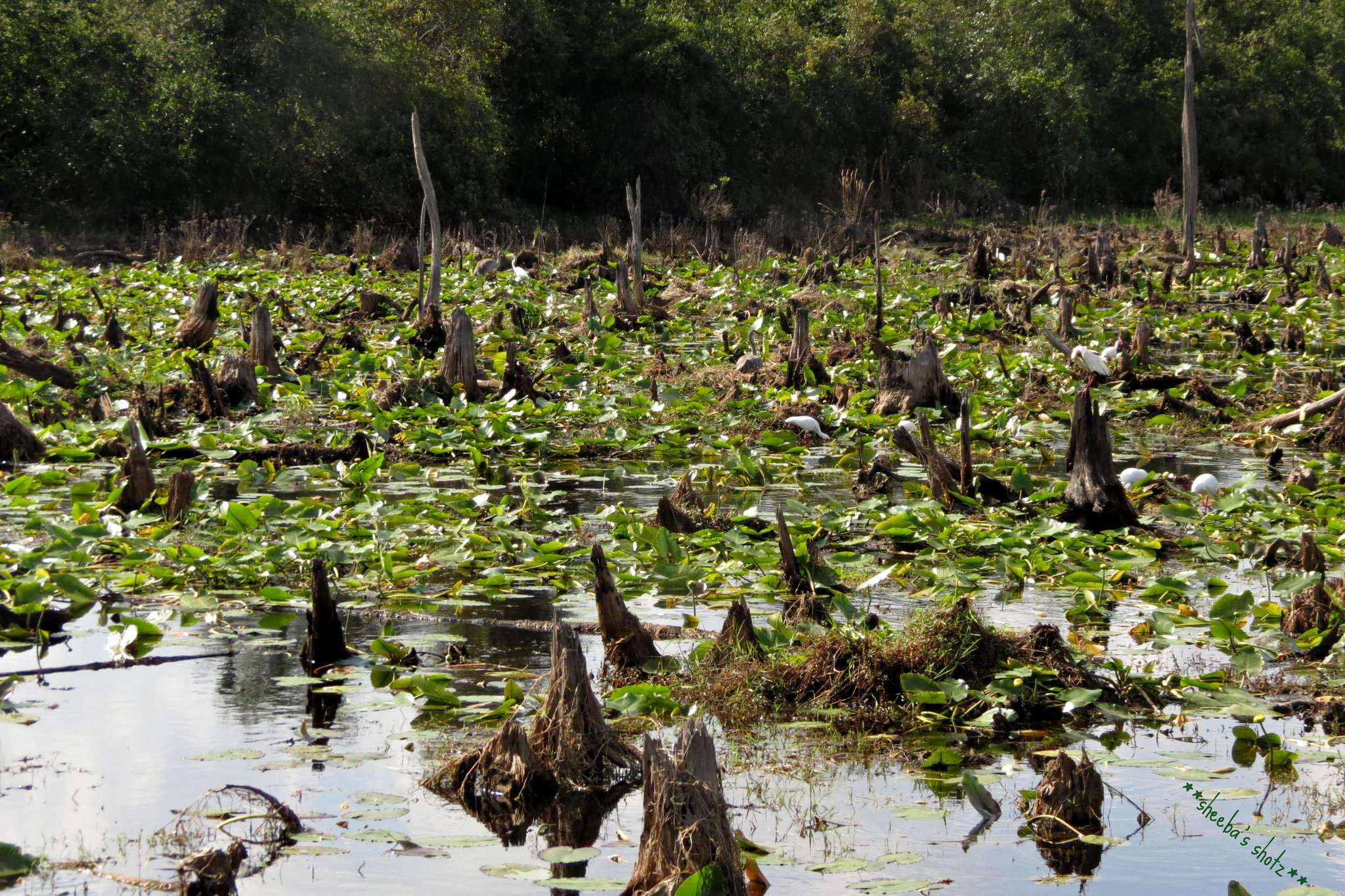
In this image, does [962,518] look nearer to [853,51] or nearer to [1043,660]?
[1043,660]

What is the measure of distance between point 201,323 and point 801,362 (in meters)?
6.17

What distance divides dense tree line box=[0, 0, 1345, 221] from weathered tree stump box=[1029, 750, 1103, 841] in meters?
25.5

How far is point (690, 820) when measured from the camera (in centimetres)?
321

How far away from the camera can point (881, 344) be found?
11.4 m

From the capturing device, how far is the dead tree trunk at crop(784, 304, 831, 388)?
1223 centimetres

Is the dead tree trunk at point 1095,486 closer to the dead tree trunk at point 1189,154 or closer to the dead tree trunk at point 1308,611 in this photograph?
the dead tree trunk at point 1308,611

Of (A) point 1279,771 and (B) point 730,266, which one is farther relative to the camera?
(B) point 730,266

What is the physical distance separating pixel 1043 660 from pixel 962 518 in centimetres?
265

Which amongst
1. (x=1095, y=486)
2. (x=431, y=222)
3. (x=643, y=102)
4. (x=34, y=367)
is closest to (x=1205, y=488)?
(x=1095, y=486)

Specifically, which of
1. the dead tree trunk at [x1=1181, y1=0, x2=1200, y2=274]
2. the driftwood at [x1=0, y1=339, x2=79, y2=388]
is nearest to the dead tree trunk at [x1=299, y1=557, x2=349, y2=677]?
the driftwood at [x1=0, y1=339, x2=79, y2=388]

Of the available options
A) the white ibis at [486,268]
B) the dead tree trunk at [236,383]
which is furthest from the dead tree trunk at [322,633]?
the white ibis at [486,268]

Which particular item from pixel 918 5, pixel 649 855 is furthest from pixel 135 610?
pixel 918 5

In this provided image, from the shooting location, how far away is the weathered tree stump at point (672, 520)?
7.13m

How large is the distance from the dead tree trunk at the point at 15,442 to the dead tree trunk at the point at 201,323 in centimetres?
496
